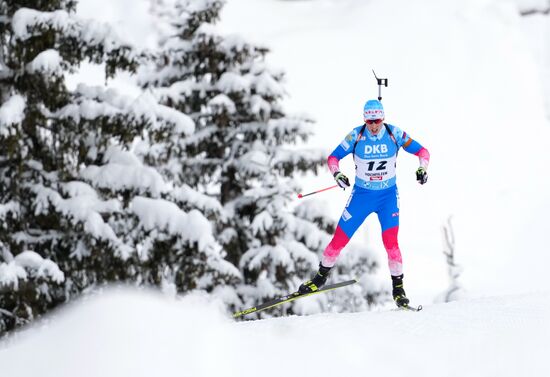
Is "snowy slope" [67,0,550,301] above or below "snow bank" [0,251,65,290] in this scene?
above

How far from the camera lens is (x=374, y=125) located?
6.51 m

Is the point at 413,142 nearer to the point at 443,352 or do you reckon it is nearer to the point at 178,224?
the point at 443,352

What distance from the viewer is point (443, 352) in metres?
4.93

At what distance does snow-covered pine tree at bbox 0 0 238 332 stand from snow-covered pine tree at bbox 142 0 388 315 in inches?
73.0

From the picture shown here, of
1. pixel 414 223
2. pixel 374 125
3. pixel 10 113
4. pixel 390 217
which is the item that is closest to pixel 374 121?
pixel 374 125

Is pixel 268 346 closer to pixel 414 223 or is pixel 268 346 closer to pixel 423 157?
pixel 423 157

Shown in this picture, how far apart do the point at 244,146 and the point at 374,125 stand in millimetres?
7886

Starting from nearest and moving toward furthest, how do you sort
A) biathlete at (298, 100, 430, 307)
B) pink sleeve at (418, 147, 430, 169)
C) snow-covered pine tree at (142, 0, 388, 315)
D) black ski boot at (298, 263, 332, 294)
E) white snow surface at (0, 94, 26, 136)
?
biathlete at (298, 100, 430, 307) < pink sleeve at (418, 147, 430, 169) < black ski boot at (298, 263, 332, 294) < white snow surface at (0, 94, 26, 136) < snow-covered pine tree at (142, 0, 388, 315)

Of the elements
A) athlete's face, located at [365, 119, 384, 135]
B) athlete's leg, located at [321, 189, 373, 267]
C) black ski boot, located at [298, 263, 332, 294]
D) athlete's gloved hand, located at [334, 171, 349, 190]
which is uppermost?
athlete's face, located at [365, 119, 384, 135]

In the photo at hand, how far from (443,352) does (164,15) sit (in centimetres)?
7472

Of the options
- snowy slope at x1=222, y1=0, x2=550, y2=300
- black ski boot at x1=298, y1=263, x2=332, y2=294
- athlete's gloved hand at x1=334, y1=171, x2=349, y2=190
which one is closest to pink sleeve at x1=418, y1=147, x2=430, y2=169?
athlete's gloved hand at x1=334, y1=171, x2=349, y2=190

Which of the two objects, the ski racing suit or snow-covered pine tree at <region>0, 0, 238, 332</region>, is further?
snow-covered pine tree at <region>0, 0, 238, 332</region>

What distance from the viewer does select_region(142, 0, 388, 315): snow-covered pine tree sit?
1348 cm

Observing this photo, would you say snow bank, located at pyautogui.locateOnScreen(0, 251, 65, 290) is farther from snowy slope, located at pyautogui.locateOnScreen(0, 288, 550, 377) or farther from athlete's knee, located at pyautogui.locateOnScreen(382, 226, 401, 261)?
athlete's knee, located at pyautogui.locateOnScreen(382, 226, 401, 261)
